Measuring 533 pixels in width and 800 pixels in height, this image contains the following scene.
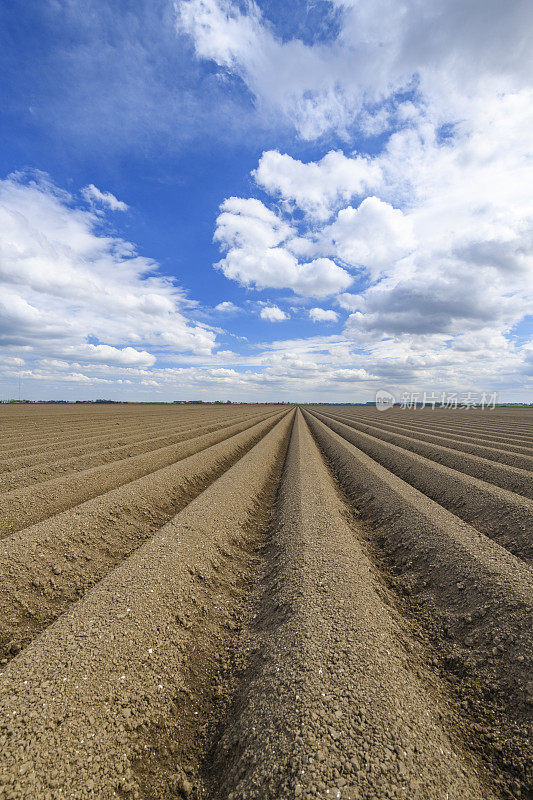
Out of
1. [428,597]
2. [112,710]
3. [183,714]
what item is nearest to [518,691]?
[428,597]

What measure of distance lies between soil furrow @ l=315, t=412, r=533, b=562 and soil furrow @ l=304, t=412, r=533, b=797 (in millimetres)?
790

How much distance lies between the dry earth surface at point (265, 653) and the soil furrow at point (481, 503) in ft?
0.23

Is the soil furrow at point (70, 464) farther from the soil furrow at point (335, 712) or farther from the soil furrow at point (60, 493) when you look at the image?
the soil furrow at point (335, 712)

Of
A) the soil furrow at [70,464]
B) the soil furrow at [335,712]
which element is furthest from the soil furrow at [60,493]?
the soil furrow at [335,712]

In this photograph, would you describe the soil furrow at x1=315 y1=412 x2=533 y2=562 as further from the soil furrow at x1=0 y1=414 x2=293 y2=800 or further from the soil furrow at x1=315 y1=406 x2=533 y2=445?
the soil furrow at x1=315 y1=406 x2=533 y2=445

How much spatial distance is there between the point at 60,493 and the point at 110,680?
616 cm

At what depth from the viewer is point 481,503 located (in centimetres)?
759

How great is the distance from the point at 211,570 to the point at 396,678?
10.3 feet

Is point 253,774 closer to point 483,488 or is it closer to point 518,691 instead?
point 518,691

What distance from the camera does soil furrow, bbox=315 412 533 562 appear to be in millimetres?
6168

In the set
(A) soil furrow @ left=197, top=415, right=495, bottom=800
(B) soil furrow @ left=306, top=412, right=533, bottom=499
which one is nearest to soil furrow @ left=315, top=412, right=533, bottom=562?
(B) soil furrow @ left=306, top=412, right=533, bottom=499

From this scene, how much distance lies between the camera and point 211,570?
540 cm

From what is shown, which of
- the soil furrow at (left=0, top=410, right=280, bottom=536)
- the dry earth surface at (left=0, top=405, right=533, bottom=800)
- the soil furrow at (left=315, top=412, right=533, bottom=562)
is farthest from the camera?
the soil furrow at (left=0, top=410, right=280, bottom=536)

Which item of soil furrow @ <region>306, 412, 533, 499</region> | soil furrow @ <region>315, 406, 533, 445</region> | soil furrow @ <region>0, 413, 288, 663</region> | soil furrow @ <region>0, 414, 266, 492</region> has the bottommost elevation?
soil furrow @ <region>0, 413, 288, 663</region>
